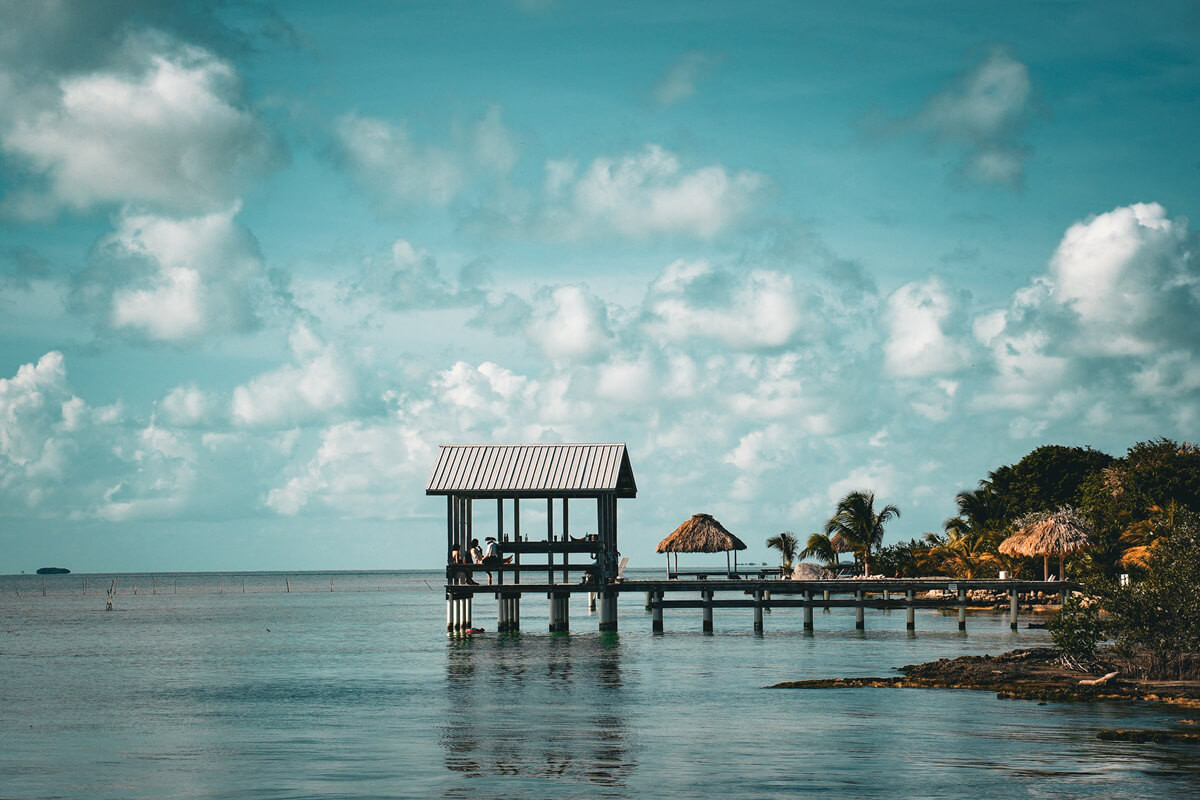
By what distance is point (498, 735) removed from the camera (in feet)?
79.4

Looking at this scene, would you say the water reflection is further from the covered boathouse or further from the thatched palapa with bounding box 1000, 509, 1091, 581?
the thatched palapa with bounding box 1000, 509, 1091, 581

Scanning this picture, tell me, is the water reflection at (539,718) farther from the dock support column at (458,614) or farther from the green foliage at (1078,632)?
the green foliage at (1078,632)

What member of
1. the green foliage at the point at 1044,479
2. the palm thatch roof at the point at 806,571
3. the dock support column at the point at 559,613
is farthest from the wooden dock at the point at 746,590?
the green foliage at the point at 1044,479

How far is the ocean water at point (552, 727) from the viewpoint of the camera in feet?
62.7

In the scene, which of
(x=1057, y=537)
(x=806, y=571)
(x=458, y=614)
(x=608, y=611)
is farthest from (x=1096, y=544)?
(x=458, y=614)

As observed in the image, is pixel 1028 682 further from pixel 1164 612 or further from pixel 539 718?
pixel 539 718

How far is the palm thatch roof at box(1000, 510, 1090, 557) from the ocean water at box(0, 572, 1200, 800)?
6.68 metres

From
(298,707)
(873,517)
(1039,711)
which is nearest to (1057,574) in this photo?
(873,517)

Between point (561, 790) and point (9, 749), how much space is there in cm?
1090

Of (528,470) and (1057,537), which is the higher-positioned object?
(528,470)

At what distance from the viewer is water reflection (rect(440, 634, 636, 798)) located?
20203mm

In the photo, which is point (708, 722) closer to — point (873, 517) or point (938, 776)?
point (938, 776)

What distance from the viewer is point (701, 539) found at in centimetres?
6188

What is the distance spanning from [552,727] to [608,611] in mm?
23282
